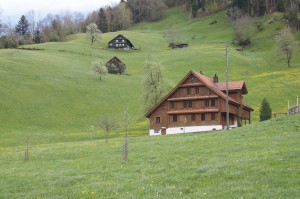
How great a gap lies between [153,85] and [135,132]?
12.2 meters

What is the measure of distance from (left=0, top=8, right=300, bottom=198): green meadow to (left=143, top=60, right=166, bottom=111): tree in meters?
2.42

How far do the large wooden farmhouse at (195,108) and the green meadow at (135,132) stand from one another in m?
4.44

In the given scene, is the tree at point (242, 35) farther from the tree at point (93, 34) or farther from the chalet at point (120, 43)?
the tree at point (93, 34)

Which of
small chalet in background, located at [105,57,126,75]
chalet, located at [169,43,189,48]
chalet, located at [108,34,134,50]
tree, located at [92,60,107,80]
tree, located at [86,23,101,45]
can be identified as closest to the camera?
tree, located at [92,60,107,80]

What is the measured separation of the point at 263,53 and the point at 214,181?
127452 mm

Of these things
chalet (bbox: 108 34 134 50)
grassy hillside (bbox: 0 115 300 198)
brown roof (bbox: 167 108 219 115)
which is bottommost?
grassy hillside (bbox: 0 115 300 198)

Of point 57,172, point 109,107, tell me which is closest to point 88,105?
point 109,107

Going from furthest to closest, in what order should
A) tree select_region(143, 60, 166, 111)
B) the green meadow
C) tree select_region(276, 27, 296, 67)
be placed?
tree select_region(276, 27, 296, 67)
tree select_region(143, 60, 166, 111)
the green meadow

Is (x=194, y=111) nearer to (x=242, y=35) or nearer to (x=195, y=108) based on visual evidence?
(x=195, y=108)

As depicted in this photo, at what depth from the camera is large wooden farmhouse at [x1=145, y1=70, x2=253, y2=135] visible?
67.7 meters

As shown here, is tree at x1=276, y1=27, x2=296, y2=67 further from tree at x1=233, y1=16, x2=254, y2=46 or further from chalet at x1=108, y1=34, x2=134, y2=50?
chalet at x1=108, y1=34, x2=134, y2=50

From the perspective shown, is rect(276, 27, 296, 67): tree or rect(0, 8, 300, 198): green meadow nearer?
rect(0, 8, 300, 198): green meadow

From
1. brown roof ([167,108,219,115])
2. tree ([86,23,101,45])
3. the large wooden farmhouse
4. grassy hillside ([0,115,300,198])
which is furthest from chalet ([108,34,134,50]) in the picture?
grassy hillside ([0,115,300,198])

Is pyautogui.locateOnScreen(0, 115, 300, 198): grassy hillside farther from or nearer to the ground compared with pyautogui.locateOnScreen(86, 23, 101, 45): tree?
nearer to the ground
